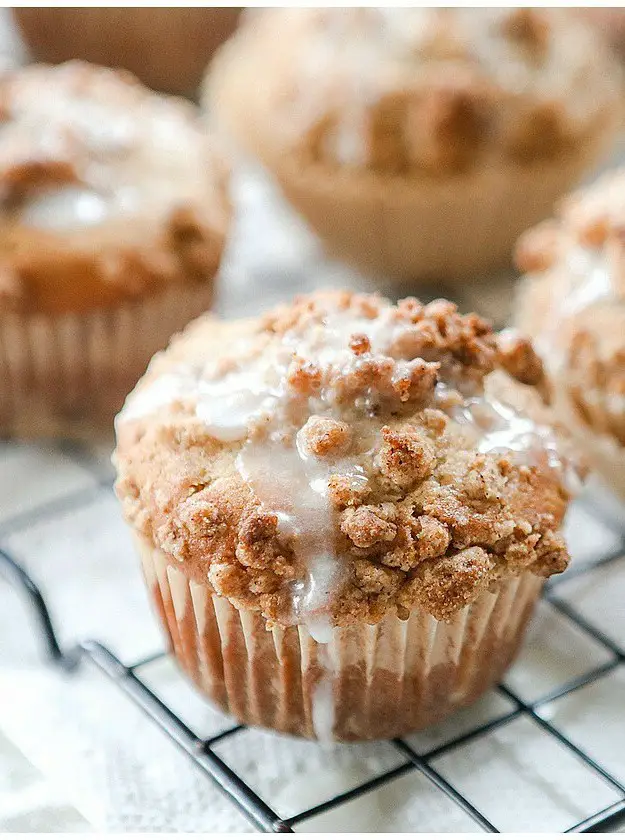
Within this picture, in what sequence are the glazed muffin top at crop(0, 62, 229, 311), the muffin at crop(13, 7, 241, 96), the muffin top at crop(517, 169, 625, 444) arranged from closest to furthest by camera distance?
the muffin top at crop(517, 169, 625, 444)
the glazed muffin top at crop(0, 62, 229, 311)
the muffin at crop(13, 7, 241, 96)

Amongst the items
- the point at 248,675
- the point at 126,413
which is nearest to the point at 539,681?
the point at 248,675

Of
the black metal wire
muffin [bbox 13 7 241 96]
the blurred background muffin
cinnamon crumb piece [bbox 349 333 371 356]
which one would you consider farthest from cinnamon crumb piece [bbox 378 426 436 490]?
muffin [bbox 13 7 241 96]

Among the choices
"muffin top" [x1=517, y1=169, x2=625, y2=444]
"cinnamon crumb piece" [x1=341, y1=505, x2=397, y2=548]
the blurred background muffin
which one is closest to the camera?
"cinnamon crumb piece" [x1=341, y1=505, x2=397, y2=548]

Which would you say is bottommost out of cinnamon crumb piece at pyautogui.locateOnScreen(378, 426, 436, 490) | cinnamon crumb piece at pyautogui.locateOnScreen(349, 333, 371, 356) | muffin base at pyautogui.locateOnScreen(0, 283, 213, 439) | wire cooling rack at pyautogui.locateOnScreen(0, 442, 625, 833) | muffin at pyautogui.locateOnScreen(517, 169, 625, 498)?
wire cooling rack at pyautogui.locateOnScreen(0, 442, 625, 833)

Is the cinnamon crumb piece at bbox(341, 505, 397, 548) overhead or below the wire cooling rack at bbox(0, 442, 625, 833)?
overhead

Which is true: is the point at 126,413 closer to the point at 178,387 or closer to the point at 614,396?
the point at 178,387

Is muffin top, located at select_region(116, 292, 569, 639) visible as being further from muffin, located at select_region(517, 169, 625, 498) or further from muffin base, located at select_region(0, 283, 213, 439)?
muffin base, located at select_region(0, 283, 213, 439)

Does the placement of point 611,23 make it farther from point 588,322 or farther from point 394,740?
point 394,740
